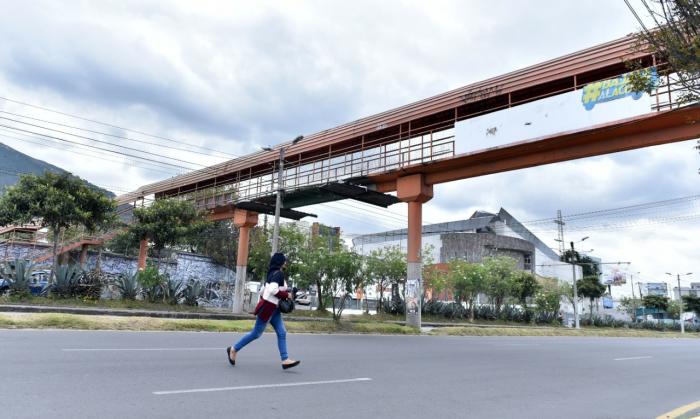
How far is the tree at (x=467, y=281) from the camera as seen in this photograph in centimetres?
3341

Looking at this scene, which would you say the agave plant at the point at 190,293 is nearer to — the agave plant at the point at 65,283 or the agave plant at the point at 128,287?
the agave plant at the point at 128,287

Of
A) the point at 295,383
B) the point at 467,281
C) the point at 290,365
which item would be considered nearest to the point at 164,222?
the point at 467,281

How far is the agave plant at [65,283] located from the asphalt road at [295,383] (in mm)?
9294

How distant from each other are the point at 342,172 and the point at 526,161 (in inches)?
326

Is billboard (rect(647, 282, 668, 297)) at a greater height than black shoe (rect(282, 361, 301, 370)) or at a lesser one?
greater

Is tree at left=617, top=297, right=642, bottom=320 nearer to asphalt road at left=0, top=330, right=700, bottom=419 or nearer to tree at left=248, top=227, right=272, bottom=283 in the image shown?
tree at left=248, top=227, right=272, bottom=283

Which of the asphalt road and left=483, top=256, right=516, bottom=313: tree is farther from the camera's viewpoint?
left=483, top=256, right=516, bottom=313: tree

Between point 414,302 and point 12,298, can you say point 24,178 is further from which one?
point 414,302

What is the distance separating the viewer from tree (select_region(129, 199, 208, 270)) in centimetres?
2595

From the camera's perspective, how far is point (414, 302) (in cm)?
2062

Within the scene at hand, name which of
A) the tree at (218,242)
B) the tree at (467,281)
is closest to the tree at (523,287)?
the tree at (467,281)

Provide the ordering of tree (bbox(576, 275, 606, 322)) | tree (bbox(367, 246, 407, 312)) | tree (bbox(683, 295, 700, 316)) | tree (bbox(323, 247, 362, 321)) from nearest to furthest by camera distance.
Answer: tree (bbox(323, 247, 362, 321)) → tree (bbox(367, 246, 407, 312)) → tree (bbox(576, 275, 606, 322)) → tree (bbox(683, 295, 700, 316))

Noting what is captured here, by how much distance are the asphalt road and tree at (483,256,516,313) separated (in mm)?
24129

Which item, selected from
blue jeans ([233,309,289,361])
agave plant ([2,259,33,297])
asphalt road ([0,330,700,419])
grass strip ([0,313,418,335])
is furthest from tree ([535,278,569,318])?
blue jeans ([233,309,289,361])
